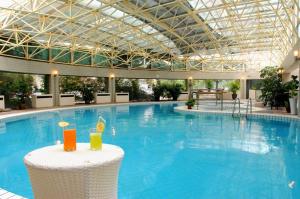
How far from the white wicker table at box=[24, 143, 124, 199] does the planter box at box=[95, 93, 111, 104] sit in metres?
18.3

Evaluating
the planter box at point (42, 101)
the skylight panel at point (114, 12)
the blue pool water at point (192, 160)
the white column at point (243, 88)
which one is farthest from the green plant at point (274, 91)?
the planter box at point (42, 101)

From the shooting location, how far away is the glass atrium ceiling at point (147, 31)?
37.9 feet

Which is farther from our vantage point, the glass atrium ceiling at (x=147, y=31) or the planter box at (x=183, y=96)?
the planter box at (x=183, y=96)

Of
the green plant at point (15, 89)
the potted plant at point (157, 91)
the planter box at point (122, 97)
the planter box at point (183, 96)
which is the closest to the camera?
the green plant at point (15, 89)

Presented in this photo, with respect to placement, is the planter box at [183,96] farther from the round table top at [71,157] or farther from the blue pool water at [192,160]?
the round table top at [71,157]

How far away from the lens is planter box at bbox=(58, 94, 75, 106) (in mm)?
17938

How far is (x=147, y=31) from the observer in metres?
16.7

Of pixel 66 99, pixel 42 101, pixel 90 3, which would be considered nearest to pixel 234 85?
pixel 66 99

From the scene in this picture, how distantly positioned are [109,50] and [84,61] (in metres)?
2.08

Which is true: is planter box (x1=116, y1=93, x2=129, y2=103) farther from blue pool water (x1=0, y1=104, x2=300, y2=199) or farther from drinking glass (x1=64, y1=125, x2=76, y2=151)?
drinking glass (x1=64, y1=125, x2=76, y2=151)

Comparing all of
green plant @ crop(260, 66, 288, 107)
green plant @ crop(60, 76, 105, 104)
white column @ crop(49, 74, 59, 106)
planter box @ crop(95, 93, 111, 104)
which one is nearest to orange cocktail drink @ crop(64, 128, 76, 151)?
green plant @ crop(260, 66, 288, 107)

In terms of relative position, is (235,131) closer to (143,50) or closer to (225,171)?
(225,171)

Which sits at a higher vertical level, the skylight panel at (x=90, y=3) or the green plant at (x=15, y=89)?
the skylight panel at (x=90, y=3)

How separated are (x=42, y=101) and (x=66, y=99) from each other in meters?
2.03
